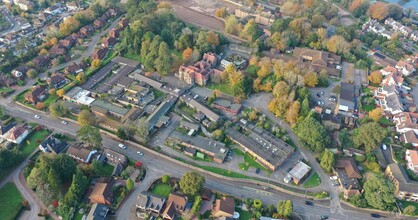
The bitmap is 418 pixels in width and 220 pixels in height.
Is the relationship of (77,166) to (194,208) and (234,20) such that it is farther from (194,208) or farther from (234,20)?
(234,20)

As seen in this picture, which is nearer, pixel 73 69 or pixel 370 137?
pixel 370 137

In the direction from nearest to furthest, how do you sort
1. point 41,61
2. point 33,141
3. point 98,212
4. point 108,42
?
point 98,212 < point 33,141 < point 41,61 < point 108,42

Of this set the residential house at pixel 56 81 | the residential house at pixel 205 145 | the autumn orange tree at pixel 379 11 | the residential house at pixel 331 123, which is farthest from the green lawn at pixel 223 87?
the autumn orange tree at pixel 379 11

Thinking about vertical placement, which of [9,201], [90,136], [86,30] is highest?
[86,30]

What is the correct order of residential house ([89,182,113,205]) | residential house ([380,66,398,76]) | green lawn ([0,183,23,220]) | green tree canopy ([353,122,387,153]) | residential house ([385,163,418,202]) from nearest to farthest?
green lawn ([0,183,23,220])
residential house ([89,182,113,205])
residential house ([385,163,418,202])
green tree canopy ([353,122,387,153])
residential house ([380,66,398,76])

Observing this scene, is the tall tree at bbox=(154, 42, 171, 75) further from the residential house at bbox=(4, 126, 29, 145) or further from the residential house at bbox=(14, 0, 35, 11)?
the residential house at bbox=(14, 0, 35, 11)

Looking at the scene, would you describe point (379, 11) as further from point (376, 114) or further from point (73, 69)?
point (73, 69)

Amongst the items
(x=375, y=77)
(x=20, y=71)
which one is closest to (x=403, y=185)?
(x=375, y=77)

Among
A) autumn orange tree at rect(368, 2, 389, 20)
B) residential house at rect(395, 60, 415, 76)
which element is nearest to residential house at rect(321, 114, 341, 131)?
residential house at rect(395, 60, 415, 76)
